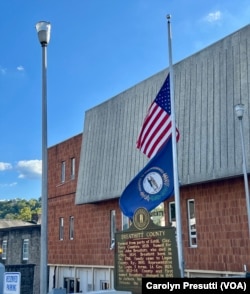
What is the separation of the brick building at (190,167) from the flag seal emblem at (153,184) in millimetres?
6230

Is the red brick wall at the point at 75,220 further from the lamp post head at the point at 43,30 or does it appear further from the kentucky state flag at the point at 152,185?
the lamp post head at the point at 43,30

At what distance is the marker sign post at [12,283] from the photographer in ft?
33.5

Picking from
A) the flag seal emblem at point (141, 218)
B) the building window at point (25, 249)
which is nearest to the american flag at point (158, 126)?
the flag seal emblem at point (141, 218)

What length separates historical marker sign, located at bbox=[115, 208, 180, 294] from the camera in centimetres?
910

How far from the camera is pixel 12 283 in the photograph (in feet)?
34.3

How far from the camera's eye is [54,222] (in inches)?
1183

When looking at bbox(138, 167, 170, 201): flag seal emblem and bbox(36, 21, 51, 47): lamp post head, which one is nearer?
bbox(36, 21, 51, 47): lamp post head

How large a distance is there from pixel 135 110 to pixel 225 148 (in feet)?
23.4

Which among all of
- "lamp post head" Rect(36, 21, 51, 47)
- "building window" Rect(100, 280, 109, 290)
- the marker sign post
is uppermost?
"lamp post head" Rect(36, 21, 51, 47)

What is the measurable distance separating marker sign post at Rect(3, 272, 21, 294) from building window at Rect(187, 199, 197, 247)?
1029 cm

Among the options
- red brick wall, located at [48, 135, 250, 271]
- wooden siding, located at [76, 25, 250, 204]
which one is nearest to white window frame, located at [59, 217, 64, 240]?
red brick wall, located at [48, 135, 250, 271]

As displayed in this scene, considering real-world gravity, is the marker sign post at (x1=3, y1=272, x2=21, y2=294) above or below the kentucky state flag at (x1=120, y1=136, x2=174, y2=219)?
below

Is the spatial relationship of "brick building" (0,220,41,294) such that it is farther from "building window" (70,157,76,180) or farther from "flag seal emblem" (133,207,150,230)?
"flag seal emblem" (133,207,150,230)

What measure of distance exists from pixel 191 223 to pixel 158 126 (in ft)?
28.5
